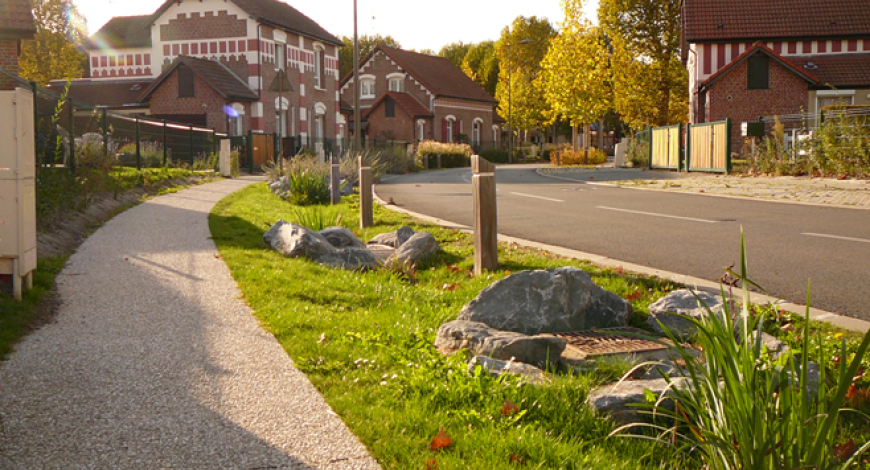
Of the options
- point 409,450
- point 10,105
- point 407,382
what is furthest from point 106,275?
point 409,450

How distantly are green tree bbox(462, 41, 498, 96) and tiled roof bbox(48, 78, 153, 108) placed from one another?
49310mm

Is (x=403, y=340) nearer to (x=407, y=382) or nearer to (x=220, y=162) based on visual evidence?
(x=407, y=382)

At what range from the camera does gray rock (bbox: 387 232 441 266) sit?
8.57 meters

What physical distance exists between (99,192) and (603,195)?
10576 millimetres

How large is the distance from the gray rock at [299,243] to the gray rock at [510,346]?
428 cm

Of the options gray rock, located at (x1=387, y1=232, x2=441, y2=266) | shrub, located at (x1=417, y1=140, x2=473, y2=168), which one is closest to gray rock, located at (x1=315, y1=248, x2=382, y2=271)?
gray rock, located at (x1=387, y1=232, x2=441, y2=266)

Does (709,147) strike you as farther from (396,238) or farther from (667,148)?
(396,238)

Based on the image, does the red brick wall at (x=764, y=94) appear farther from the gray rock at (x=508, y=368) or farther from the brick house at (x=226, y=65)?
the gray rock at (x=508, y=368)

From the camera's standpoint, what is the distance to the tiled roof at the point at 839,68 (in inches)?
1454

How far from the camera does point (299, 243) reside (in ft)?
29.8

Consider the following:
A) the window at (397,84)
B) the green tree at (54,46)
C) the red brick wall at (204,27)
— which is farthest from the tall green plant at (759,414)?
the green tree at (54,46)

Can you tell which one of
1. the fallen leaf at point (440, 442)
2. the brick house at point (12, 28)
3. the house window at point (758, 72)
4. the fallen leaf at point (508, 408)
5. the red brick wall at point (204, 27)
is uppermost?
the red brick wall at point (204, 27)

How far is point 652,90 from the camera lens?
152ft

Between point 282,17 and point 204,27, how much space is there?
465 cm
